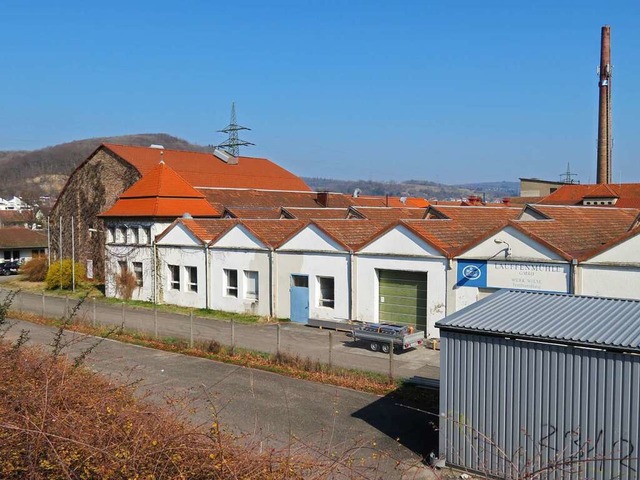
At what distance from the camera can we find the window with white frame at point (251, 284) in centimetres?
2900

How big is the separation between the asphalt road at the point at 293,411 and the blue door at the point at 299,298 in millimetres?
7568

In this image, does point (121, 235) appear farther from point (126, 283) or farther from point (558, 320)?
point (558, 320)

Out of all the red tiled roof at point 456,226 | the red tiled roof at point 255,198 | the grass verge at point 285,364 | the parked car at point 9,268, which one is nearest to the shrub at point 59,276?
the red tiled roof at point 255,198

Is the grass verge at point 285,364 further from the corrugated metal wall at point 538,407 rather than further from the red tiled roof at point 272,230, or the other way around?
the red tiled roof at point 272,230

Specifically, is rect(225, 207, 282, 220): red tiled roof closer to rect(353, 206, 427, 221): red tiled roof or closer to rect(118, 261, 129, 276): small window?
rect(353, 206, 427, 221): red tiled roof

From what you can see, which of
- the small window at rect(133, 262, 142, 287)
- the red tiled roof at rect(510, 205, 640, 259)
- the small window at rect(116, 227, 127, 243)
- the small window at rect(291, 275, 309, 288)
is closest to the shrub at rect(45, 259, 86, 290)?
the small window at rect(116, 227, 127, 243)

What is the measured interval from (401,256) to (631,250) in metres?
8.10

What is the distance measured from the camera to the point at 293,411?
48.1 feet

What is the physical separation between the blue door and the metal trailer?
515 centimetres

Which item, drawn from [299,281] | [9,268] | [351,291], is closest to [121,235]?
[299,281]

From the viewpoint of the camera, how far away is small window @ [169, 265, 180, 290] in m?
32.5

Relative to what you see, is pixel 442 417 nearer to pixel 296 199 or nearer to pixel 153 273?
pixel 153 273

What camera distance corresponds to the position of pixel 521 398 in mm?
10578

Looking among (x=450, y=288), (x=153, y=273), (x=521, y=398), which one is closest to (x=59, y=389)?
(x=521, y=398)
